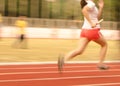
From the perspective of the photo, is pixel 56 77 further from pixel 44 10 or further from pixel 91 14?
pixel 44 10

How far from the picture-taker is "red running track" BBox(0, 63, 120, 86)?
27.5ft

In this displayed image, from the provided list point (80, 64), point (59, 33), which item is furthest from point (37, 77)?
point (59, 33)

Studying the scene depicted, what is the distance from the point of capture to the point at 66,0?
4850cm

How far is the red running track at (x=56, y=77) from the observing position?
8391 millimetres

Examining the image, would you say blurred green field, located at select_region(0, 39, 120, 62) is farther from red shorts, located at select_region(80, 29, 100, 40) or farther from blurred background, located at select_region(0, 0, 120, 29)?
blurred background, located at select_region(0, 0, 120, 29)

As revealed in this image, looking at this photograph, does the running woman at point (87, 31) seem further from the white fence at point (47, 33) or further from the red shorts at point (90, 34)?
the white fence at point (47, 33)

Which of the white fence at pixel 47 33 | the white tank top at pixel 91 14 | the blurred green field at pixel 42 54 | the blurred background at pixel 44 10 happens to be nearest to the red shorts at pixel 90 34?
the white tank top at pixel 91 14

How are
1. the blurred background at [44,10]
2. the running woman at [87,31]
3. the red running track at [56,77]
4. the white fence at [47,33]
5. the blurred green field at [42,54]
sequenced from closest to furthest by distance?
the red running track at [56,77], the running woman at [87,31], the blurred green field at [42,54], the white fence at [47,33], the blurred background at [44,10]

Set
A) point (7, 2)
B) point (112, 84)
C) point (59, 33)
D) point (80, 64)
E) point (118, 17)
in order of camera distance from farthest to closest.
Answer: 1. point (7, 2)
2. point (59, 33)
3. point (118, 17)
4. point (80, 64)
5. point (112, 84)

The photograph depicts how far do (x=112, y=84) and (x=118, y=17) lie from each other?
574 cm

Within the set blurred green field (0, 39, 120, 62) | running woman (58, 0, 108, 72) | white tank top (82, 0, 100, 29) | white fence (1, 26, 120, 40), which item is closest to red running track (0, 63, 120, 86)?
running woman (58, 0, 108, 72)

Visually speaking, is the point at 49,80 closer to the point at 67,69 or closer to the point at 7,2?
the point at 67,69

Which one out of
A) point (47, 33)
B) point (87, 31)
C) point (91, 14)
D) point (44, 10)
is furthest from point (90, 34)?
point (44, 10)

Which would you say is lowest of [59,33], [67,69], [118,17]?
[59,33]
